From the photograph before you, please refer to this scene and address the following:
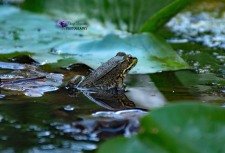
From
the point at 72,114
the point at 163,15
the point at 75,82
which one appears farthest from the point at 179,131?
the point at 163,15

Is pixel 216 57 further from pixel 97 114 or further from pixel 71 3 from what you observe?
pixel 97 114

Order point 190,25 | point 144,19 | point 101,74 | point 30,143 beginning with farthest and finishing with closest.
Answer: point 190,25 < point 144,19 < point 101,74 < point 30,143

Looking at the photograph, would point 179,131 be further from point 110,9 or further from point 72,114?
point 110,9

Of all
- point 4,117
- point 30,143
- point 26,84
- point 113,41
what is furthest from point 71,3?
point 30,143

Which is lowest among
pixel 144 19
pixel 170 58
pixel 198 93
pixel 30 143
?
pixel 30 143

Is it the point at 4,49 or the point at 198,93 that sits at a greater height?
the point at 4,49

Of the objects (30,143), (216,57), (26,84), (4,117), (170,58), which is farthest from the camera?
(216,57)

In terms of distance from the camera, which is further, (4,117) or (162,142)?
(4,117)

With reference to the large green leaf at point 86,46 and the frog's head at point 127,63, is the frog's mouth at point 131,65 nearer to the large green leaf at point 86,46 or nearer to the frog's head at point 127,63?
the frog's head at point 127,63
